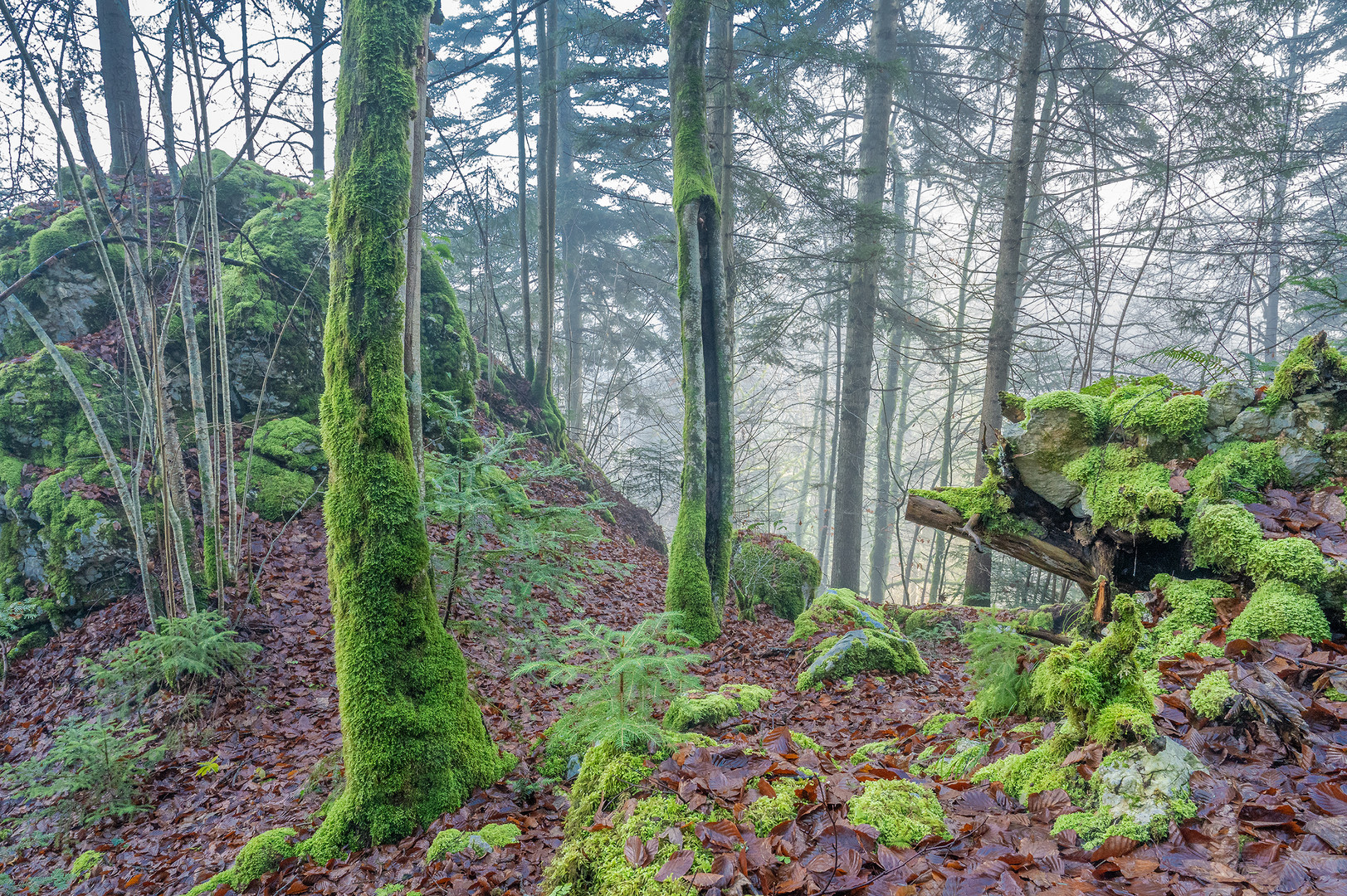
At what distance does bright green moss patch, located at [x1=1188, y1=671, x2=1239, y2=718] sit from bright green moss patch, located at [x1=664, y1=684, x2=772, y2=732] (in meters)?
2.37

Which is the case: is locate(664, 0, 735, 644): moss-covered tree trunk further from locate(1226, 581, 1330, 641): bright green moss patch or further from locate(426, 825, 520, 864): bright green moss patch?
locate(1226, 581, 1330, 641): bright green moss patch

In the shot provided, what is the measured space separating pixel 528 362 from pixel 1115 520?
35.3 ft

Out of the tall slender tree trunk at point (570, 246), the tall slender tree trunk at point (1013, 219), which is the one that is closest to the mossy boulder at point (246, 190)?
the tall slender tree trunk at point (570, 246)

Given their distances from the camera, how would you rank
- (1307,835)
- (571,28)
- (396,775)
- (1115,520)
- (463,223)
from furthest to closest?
(463,223) → (571,28) → (1115,520) → (396,775) → (1307,835)

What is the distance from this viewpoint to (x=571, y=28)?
8688 mm

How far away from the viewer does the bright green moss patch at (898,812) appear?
204 cm

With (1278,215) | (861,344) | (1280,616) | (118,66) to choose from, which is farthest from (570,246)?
(1280,616)

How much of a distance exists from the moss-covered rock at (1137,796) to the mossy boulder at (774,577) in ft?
18.3

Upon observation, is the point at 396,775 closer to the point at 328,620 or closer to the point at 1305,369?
the point at 328,620

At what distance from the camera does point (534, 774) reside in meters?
3.64

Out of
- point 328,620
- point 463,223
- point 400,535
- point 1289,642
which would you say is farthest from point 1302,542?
point 463,223

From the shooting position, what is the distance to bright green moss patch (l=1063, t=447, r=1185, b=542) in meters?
3.64

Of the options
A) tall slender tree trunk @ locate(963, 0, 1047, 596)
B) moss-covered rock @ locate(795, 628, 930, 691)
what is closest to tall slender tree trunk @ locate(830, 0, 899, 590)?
tall slender tree trunk @ locate(963, 0, 1047, 596)

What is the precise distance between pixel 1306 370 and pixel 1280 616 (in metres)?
1.70
